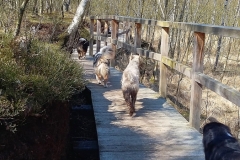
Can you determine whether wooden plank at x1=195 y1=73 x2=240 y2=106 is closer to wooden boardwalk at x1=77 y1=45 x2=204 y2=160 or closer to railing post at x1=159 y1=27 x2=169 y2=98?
wooden boardwalk at x1=77 y1=45 x2=204 y2=160

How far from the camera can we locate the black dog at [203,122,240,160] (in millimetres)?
2518

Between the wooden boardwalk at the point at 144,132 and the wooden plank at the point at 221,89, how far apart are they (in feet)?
2.10

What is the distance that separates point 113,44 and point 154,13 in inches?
222

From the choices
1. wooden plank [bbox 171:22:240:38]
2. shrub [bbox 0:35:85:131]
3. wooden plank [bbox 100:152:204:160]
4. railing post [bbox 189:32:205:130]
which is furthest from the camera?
railing post [bbox 189:32:205:130]

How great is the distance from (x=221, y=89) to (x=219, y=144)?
85cm

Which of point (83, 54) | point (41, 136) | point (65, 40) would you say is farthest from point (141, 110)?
point (83, 54)

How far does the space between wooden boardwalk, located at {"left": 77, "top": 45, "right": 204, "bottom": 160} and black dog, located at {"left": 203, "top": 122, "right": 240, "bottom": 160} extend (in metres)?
0.61

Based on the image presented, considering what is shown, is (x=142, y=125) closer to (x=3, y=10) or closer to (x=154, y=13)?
(x=3, y=10)

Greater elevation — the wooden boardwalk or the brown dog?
the brown dog

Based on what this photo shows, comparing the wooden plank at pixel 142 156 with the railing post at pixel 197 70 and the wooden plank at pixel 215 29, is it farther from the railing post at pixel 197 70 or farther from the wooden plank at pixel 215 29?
the wooden plank at pixel 215 29

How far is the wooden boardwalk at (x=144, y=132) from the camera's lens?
3.65m

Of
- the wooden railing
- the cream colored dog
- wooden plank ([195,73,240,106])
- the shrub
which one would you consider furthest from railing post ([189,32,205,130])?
the cream colored dog

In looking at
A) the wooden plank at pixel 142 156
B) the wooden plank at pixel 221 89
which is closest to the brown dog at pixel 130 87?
the wooden plank at pixel 221 89

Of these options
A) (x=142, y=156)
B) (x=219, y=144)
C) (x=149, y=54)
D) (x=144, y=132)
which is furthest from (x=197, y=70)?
(x=149, y=54)
